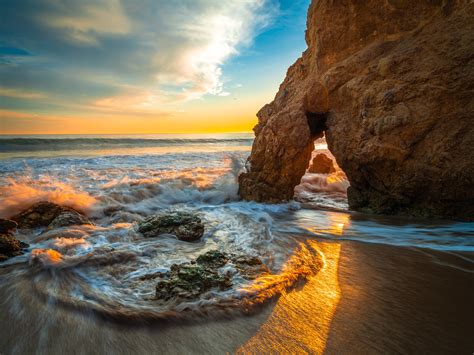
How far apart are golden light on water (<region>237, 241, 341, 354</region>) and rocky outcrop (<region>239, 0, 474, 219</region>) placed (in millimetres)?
2806

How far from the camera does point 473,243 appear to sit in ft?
10.9

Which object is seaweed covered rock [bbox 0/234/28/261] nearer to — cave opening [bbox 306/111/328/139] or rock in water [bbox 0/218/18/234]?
rock in water [bbox 0/218/18/234]

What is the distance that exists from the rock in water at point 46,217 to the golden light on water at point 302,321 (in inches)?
144

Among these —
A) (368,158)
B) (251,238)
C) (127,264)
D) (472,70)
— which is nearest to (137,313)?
(127,264)

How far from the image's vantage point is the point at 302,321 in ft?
6.28

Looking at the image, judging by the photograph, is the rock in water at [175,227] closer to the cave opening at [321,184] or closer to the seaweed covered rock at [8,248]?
the seaweed covered rock at [8,248]

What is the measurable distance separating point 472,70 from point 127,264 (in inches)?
215

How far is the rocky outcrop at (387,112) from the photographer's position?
400cm

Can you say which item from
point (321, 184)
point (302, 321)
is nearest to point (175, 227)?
point (302, 321)

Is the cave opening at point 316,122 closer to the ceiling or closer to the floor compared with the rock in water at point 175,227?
closer to the ceiling

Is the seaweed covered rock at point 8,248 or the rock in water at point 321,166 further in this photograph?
the rock in water at point 321,166

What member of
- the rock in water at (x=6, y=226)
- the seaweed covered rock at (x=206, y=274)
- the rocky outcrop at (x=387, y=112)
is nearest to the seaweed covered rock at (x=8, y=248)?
the rock in water at (x=6, y=226)

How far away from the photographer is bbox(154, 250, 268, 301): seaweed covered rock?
2188mm

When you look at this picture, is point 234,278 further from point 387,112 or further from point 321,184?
point 321,184
